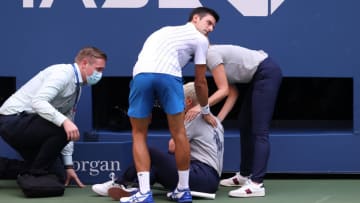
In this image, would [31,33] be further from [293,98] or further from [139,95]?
[293,98]

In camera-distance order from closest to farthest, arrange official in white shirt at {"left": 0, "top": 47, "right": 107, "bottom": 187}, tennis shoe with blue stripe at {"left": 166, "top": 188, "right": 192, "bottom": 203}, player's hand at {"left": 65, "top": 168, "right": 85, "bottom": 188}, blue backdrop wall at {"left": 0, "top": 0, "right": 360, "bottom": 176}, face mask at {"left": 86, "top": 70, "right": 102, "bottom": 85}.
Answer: tennis shoe with blue stripe at {"left": 166, "top": 188, "right": 192, "bottom": 203}
official in white shirt at {"left": 0, "top": 47, "right": 107, "bottom": 187}
face mask at {"left": 86, "top": 70, "right": 102, "bottom": 85}
player's hand at {"left": 65, "top": 168, "right": 85, "bottom": 188}
blue backdrop wall at {"left": 0, "top": 0, "right": 360, "bottom": 176}

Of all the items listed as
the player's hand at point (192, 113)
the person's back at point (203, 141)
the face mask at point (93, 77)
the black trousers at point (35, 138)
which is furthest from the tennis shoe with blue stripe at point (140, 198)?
the face mask at point (93, 77)

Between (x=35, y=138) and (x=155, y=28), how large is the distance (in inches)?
52.8

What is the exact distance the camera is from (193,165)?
5469 millimetres

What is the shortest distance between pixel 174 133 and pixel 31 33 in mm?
1792

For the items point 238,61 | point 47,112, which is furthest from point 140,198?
point 238,61

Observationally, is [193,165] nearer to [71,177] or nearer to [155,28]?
[71,177]

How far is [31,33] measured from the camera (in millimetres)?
6398

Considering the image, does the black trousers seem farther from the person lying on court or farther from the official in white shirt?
the person lying on court

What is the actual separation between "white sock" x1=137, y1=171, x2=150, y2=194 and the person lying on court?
0.18m

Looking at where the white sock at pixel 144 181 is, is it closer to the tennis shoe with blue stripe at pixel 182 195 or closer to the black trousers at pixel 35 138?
the tennis shoe with blue stripe at pixel 182 195

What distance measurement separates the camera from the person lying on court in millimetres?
5375

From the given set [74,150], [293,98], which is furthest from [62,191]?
[293,98]

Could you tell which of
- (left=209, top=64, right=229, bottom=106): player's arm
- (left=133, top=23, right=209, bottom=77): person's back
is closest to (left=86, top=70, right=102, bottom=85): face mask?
(left=133, top=23, right=209, bottom=77): person's back
